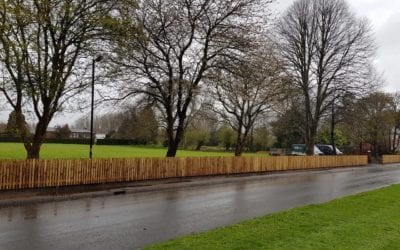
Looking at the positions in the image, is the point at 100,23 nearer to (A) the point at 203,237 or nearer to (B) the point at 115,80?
(B) the point at 115,80

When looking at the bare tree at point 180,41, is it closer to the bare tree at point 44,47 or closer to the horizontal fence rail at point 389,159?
the bare tree at point 44,47

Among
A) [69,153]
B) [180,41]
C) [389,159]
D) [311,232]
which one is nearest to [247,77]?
A: [180,41]

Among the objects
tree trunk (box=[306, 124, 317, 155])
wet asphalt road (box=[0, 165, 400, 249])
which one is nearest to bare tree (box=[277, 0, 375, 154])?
tree trunk (box=[306, 124, 317, 155])

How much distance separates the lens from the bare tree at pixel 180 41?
82.7ft

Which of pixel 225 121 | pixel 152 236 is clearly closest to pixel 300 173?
pixel 225 121

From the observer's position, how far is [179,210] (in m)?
14.0

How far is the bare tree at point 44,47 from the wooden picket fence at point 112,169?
2.49m

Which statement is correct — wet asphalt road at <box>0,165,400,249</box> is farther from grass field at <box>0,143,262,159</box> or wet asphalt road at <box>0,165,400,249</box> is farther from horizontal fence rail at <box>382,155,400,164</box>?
horizontal fence rail at <box>382,155,400,164</box>

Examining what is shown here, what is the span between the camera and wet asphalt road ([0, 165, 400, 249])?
30.5 ft

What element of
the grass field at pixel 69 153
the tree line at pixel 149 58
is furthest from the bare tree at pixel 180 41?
the grass field at pixel 69 153

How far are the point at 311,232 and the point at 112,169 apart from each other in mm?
12349

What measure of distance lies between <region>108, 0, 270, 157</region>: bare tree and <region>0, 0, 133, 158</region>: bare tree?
502cm

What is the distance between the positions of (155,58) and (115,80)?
119 inches

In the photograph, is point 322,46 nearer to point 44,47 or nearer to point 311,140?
point 311,140
